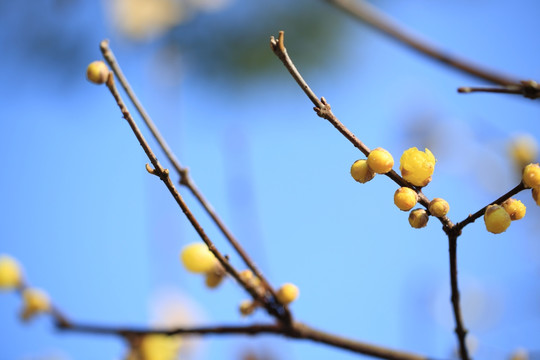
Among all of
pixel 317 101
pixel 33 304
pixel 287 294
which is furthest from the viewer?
pixel 33 304

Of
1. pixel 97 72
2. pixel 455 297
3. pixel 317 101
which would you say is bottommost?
pixel 455 297

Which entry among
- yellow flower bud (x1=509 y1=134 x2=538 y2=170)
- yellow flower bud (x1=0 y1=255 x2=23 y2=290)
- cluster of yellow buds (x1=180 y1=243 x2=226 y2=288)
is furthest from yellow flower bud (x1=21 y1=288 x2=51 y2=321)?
yellow flower bud (x1=509 y1=134 x2=538 y2=170)

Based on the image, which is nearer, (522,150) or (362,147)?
(362,147)

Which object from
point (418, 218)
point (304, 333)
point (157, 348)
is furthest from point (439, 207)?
point (157, 348)

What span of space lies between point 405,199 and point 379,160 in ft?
0.11

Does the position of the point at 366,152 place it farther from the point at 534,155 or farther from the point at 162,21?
the point at 162,21

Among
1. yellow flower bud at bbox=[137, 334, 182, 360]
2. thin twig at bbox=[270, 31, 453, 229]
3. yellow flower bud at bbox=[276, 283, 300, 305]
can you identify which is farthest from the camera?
yellow flower bud at bbox=[137, 334, 182, 360]

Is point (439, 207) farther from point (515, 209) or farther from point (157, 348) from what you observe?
point (157, 348)

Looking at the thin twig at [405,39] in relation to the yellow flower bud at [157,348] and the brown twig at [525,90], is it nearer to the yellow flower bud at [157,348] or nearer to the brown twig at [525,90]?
the brown twig at [525,90]

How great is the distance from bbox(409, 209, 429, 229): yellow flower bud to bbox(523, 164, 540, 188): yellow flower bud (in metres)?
0.07

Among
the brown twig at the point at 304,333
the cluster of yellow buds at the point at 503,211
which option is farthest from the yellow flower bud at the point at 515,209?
the brown twig at the point at 304,333

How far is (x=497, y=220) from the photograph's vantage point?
0.97ft

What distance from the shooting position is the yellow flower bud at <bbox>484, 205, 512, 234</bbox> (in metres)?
0.30

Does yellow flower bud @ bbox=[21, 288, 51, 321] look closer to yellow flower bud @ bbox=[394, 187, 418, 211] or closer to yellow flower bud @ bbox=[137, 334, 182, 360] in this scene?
yellow flower bud @ bbox=[137, 334, 182, 360]
